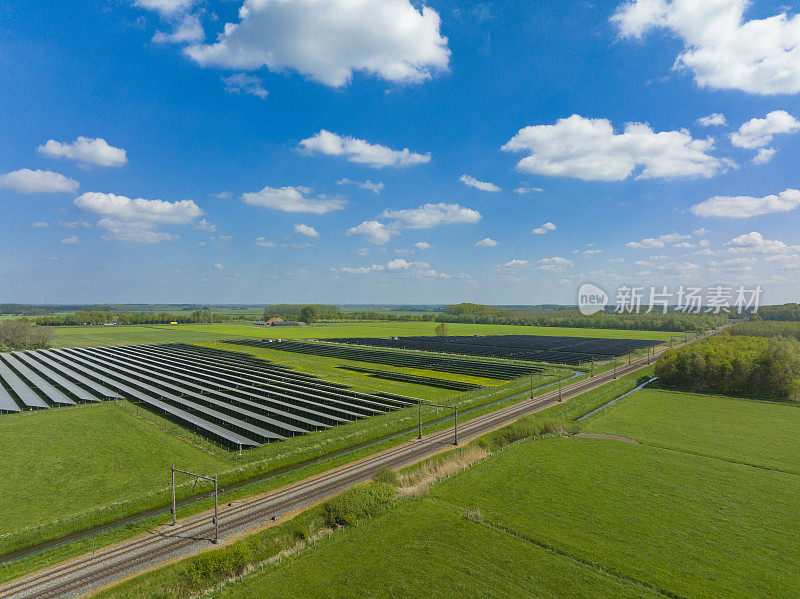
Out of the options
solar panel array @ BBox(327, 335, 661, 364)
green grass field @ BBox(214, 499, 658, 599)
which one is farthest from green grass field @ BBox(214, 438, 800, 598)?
solar panel array @ BBox(327, 335, 661, 364)

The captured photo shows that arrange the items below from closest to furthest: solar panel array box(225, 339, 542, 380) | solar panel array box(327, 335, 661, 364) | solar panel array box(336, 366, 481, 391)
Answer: solar panel array box(336, 366, 481, 391) → solar panel array box(225, 339, 542, 380) → solar panel array box(327, 335, 661, 364)

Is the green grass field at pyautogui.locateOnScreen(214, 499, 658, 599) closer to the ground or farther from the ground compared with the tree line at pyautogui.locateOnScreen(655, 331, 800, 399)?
closer to the ground

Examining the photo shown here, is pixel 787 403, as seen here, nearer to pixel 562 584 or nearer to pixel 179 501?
pixel 562 584

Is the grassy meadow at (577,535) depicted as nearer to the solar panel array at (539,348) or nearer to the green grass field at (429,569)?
the green grass field at (429,569)

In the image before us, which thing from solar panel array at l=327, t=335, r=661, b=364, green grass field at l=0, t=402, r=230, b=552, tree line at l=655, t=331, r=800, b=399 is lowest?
green grass field at l=0, t=402, r=230, b=552

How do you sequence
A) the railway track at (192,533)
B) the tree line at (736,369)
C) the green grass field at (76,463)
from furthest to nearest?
the tree line at (736,369)
the green grass field at (76,463)
the railway track at (192,533)

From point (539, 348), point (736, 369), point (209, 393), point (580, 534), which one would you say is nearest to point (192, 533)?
point (580, 534)

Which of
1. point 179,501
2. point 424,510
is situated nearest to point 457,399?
point 424,510

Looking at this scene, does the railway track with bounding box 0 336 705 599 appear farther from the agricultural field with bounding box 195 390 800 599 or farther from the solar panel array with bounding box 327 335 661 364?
the solar panel array with bounding box 327 335 661 364

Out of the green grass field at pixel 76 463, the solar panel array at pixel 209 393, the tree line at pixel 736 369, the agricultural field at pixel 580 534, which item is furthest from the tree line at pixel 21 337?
the tree line at pixel 736 369
